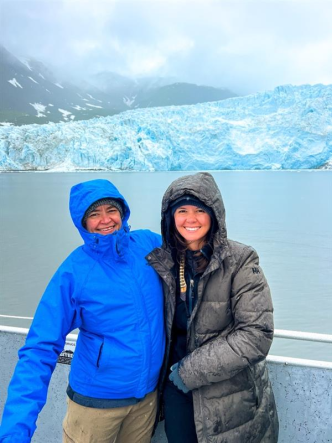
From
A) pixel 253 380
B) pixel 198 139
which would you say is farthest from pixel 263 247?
pixel 198 139

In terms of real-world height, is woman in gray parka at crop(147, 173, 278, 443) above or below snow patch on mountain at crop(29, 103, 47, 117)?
below

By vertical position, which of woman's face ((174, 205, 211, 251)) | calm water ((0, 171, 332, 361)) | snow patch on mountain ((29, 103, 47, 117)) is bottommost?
calm water ((0, 171, 332, 361))

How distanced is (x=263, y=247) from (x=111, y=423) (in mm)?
7514

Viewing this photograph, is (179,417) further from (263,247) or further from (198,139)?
(198,139)

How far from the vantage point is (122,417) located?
1.03 m

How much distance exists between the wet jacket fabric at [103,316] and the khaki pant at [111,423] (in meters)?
0.05

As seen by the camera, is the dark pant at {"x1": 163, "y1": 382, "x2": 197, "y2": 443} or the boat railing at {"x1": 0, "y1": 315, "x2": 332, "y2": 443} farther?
the boat railing at {"x1": 0, "y1": 315, "x2": 332, "y2": 443}

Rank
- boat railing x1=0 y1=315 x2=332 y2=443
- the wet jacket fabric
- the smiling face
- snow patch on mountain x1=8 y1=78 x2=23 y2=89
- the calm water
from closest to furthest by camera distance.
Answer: the wet jacket fabric
the smiling face
boat railing x1=0 y1=315 x2=332 y2=443
the calm water
snow patch on mountain x1=8 y1=78 x2=23 y2=89

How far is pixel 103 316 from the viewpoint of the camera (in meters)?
0.98

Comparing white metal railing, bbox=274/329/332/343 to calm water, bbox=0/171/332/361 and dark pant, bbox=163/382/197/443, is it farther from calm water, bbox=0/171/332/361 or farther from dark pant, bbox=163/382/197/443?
calm water, bbox=0/171/332/361

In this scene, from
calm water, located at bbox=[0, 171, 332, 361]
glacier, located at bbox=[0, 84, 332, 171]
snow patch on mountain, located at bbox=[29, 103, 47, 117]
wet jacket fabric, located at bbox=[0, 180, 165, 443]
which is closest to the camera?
wet jacket fabric, located at bbox=[0, 180, 165, 443]

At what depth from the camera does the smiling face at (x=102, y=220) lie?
41.9 inches

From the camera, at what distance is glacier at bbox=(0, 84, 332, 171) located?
26719 millimetres

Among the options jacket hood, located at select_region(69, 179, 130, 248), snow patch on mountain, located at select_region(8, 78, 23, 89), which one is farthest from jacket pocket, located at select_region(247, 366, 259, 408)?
snow patch on mountain, located at select_region(8, 78, 23, 89)
